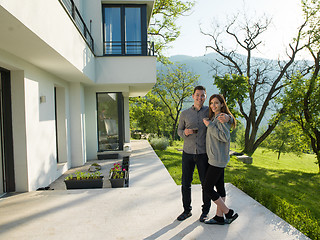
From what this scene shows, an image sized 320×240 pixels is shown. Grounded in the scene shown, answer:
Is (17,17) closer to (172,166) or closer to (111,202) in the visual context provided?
(111,202)

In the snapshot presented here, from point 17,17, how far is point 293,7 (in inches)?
775

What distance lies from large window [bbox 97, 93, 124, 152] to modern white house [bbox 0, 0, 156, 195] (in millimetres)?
41

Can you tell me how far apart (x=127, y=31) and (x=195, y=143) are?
25.8 ft

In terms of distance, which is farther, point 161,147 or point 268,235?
point 161,147

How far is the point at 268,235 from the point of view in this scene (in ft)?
11.0

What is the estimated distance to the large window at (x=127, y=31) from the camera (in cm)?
1033

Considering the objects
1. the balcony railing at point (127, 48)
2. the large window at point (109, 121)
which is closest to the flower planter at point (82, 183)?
the large window at point (109, 121)

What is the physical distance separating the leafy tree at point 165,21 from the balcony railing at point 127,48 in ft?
33.2

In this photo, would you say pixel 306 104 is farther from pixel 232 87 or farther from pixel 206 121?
pixel 206 121

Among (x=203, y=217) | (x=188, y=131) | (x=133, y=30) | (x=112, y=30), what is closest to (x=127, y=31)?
(x=133, y=30)

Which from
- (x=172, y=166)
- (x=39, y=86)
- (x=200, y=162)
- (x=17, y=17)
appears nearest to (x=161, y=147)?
(x=172, y=166)

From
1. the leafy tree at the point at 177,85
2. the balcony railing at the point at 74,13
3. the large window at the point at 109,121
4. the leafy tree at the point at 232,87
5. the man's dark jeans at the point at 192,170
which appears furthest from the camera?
the leafy tree at the point at 177,85

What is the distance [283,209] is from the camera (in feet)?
→ 13.5

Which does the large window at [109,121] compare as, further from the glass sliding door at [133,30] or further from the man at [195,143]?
the man at [195,143]
